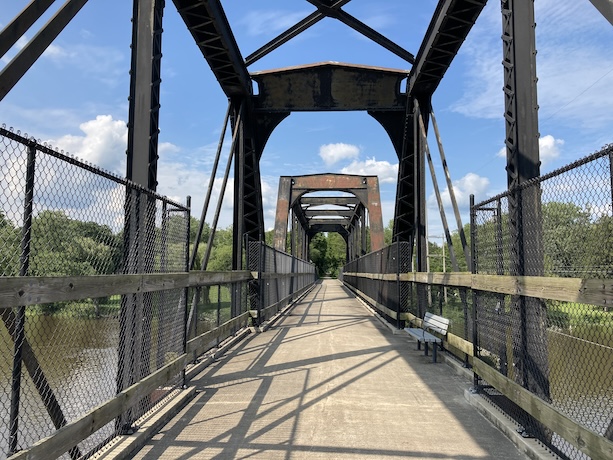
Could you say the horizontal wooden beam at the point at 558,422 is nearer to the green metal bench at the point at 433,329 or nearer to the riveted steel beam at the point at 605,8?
the green metal bench at the point at 433,329

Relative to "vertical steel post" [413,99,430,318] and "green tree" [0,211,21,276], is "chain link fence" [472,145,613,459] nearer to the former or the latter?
"green tree" [0,211,21,276]

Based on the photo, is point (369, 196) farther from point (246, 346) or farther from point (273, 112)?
point (246, 346)

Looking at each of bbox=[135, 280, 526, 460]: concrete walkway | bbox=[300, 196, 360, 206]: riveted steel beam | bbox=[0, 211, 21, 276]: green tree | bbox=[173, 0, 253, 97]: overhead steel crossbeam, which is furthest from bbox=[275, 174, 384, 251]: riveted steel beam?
bbox=[0, 211, 21, 276]: green tree

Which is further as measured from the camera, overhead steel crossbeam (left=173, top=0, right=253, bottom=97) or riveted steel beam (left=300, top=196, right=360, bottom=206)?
riveted steel beam (left=300, top=196, right=360, bottom=206)

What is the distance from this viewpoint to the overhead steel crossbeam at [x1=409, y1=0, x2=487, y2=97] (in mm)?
7848

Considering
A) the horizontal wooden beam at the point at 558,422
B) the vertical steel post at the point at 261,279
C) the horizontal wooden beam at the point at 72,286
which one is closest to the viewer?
the horizontal wooden beam at the point at 72,286

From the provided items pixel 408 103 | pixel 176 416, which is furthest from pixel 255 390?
pixel 408 103

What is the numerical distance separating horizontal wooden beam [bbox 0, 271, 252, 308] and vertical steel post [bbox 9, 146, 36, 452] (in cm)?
11

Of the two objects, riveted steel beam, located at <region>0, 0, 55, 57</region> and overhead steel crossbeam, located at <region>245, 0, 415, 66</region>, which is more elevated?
overhead steel crossbeam, located at <region>245, 0, 415, 66</region>

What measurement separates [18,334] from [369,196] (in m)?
24.8

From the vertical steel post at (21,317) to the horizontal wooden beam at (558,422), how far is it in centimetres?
327

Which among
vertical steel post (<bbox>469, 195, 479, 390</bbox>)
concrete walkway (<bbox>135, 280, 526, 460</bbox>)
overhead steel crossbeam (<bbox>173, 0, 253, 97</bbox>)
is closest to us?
concrete walkway (<bbox>135, 280, 526, 460</bbox>)

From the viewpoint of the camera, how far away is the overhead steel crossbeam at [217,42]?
795cm

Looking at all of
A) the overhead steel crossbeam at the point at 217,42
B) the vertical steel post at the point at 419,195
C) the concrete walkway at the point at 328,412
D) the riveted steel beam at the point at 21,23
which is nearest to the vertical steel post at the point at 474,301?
the concrete walkway at the point at 328,412
